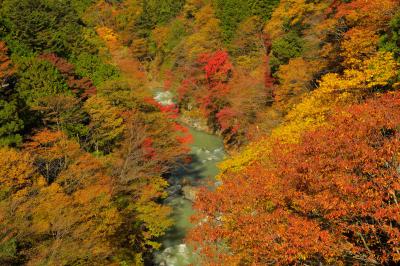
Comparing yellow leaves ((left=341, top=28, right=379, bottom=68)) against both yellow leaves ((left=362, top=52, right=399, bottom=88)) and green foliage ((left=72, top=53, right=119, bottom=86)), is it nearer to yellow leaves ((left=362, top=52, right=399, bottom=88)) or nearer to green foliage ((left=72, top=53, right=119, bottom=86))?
yellow leaves ((left=362, top=52, right=399, bottom=88))

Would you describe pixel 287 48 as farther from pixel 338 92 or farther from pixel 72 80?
pixel 72 80

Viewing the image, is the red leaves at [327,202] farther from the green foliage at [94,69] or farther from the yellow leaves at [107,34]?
the yellow leaves at [107,34]

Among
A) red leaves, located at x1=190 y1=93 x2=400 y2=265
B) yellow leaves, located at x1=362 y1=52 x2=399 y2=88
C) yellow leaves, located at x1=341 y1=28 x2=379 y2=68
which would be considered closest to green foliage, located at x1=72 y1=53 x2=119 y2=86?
yellow leaves, located at x1=341 y1=28 x2=379 y2=68

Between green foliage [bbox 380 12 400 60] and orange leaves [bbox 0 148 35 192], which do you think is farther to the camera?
green foliage [bbox 380 12 400 60]

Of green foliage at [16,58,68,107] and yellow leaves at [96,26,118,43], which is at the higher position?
yellow leaves at [96,26,118,43]

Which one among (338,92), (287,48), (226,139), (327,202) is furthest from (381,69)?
(226,139)

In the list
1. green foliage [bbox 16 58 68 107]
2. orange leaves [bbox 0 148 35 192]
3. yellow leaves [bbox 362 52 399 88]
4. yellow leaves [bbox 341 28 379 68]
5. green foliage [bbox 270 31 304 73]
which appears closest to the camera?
orange leaves [bbox 0 148 35 192]
